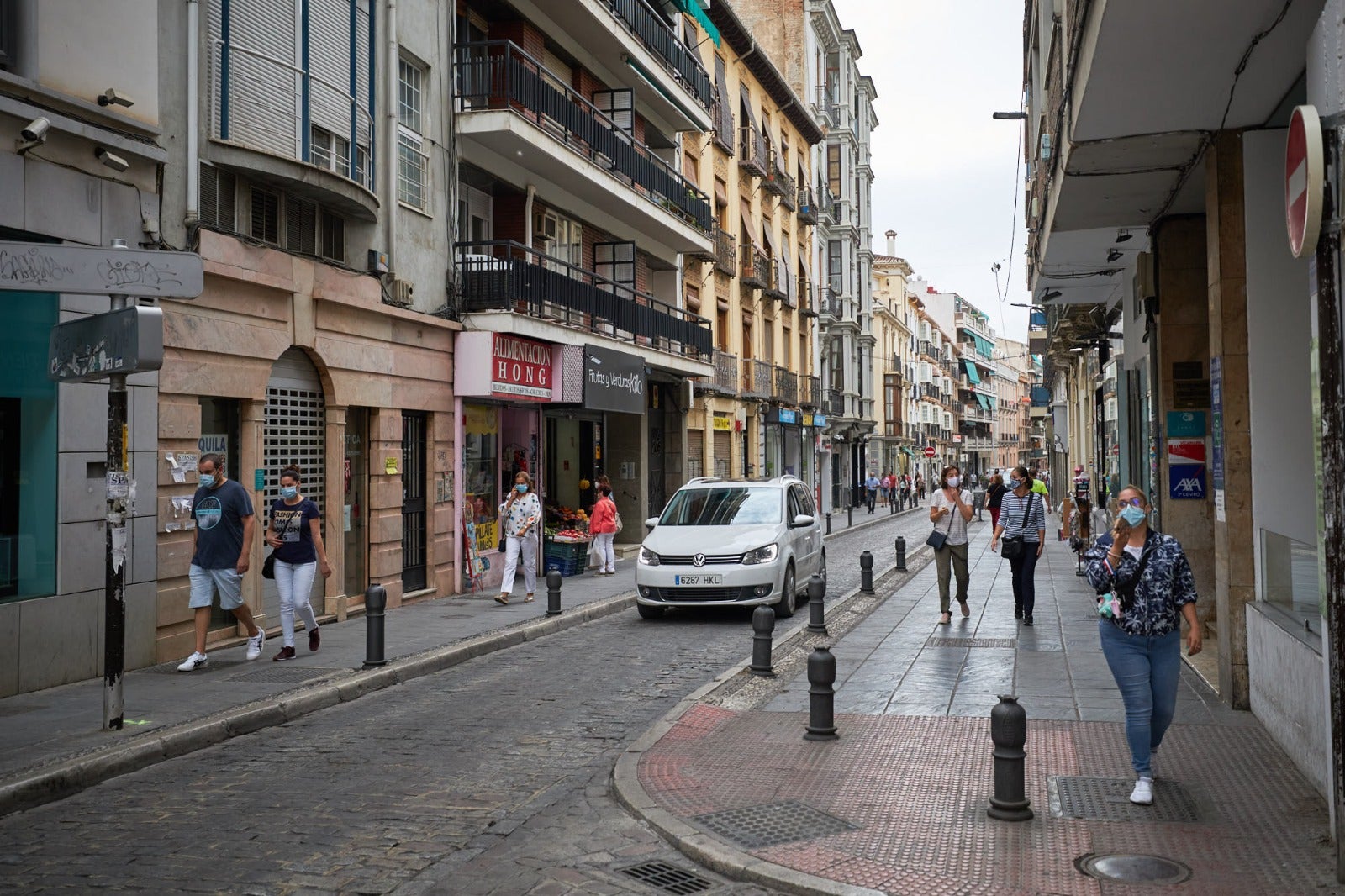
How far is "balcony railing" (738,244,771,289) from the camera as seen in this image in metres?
34.4

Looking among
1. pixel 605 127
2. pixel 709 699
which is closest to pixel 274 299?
pixel 709 699

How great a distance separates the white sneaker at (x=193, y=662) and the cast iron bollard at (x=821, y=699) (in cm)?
590

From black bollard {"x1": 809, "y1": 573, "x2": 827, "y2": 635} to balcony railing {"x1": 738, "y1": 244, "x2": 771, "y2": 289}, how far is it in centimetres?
2272

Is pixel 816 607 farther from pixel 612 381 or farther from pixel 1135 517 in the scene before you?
pixel 612 381

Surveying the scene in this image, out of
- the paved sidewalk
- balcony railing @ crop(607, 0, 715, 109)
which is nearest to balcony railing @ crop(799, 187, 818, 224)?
balcony railing @ crop(607, 0, 715, 109)

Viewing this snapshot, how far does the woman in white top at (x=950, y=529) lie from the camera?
1312 cm

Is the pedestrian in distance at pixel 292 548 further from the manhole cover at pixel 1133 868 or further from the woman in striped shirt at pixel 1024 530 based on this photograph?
the manhole cover at pixel 1133 868

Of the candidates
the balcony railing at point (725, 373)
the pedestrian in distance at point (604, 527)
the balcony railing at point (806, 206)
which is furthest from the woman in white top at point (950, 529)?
the balcony railing at point (806, 206)

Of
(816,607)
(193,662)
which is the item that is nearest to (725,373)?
(816,607)

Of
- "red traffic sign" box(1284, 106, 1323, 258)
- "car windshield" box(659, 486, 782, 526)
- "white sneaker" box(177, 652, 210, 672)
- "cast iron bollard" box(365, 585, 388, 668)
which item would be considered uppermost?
"red traffic sign" box(1284, 106, 1323, 258)

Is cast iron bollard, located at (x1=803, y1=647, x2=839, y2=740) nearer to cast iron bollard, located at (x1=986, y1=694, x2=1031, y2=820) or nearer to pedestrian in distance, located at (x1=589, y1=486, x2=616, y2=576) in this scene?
cast iron bollard, located at (x1=986, y1=694, x2=1031, y2=820)

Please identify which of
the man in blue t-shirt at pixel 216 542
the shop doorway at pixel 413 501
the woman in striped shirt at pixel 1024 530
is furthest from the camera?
the shop doorway at pixel 413 501

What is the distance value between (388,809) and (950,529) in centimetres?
863

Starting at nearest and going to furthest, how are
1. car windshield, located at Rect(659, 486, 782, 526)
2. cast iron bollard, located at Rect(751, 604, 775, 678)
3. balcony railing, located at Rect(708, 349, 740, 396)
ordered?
cast iron bollard, located at Rect(751, 604, 775, 678)
car windshield, located at Rect(659, 486, 782, 526)
balcony railing, located at Rect(708, 349, 740, 396)
